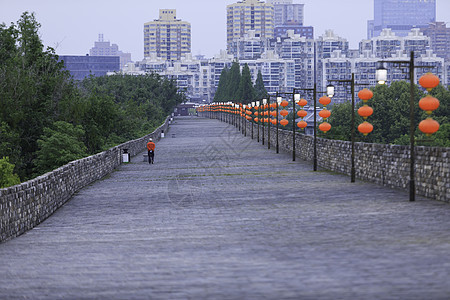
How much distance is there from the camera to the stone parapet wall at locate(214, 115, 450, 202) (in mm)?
20398

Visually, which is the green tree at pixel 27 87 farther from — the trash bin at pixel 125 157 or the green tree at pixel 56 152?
the trash bin at pixel 125 157

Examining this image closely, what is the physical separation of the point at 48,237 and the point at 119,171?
917 inches

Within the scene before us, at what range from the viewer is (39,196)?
19.6 m

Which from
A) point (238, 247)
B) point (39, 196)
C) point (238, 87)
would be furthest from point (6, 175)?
point (238, 87)

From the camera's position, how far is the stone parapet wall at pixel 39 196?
16422 mm

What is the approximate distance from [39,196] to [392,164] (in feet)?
39.7

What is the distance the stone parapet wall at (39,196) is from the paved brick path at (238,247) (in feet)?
1.17

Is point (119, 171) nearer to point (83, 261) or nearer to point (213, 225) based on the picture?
point (213, 225)

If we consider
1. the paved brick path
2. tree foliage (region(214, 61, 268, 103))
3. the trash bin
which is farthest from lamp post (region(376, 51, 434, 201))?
tree foliage (region(214, 61, 268, 103))

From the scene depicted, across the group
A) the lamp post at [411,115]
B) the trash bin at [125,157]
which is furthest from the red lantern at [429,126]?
the trash bin at [125,157]

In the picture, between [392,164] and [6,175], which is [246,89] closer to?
[6,175]

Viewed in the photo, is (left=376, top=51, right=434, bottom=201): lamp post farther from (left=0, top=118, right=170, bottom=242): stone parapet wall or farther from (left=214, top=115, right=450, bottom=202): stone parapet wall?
(left=0, top=118, right=170, bottom=242): stone parapet wall

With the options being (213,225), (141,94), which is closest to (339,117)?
(141,94)

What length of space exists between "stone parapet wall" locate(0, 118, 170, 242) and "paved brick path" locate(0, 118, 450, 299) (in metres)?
0.36
